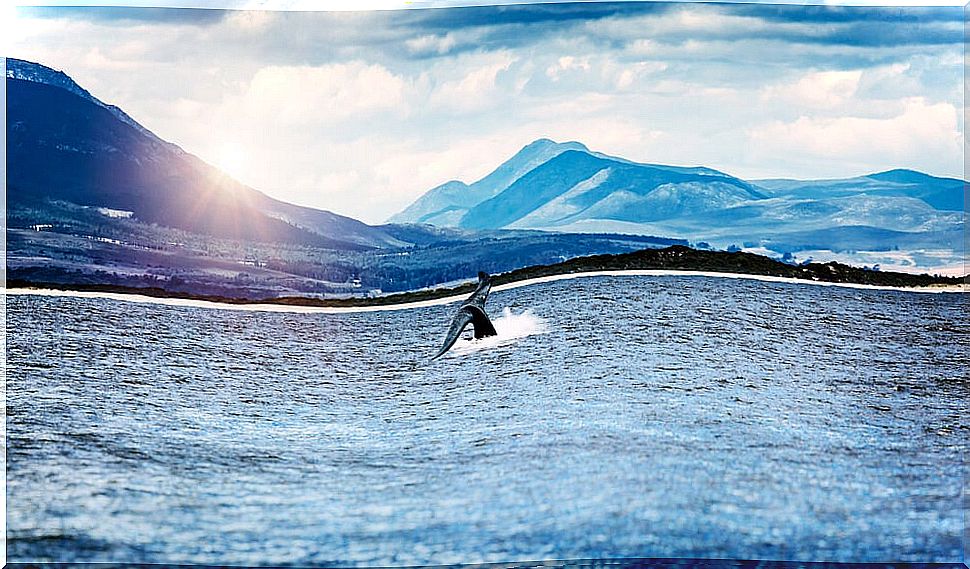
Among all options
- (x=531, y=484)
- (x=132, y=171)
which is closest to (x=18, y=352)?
(x=132, y=171)

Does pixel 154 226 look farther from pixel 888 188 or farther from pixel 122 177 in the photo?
pixel 888 188

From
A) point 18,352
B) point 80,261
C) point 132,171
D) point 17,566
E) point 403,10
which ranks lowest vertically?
point 17,566

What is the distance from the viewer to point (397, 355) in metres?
7.31

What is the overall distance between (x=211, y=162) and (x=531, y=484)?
572 centimetres

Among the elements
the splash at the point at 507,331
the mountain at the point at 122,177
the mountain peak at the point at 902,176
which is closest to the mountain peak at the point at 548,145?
the mountain at the point at 122,177

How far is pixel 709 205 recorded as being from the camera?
32.7ft

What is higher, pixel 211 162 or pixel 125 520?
pixel 211 162

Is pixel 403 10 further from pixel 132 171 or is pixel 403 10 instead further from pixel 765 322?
pixel 765 322

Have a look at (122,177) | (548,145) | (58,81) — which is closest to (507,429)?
(548,145)

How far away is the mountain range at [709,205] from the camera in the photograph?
9492 mm

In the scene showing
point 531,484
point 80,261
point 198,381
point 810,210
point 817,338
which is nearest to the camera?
point 531,484

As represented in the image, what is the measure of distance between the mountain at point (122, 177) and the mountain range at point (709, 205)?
118 cm

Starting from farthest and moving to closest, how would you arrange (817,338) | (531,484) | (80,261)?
(80,261)
(817,338)
(531,484)

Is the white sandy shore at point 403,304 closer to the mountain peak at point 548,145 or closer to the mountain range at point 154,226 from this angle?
the mountain range at point 154,226
